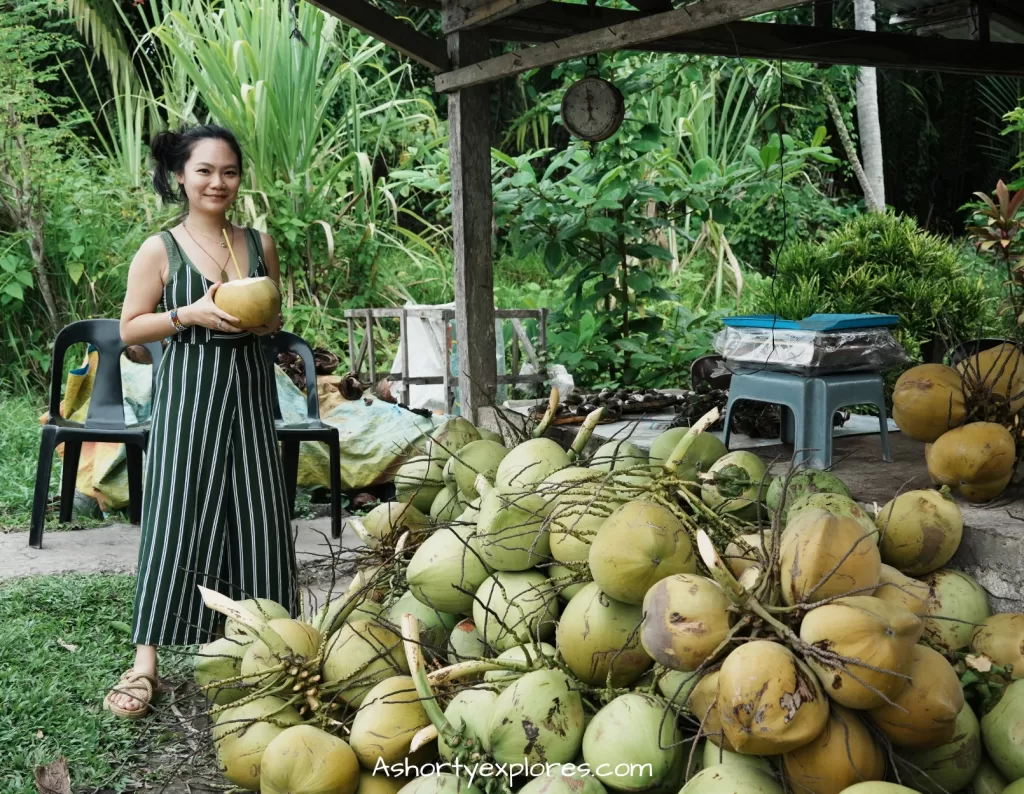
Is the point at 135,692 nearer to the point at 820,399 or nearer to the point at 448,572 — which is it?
the point at 448,572

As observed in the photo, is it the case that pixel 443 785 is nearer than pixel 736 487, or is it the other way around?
pixel 443 785

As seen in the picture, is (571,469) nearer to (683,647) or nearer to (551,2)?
(683,647)

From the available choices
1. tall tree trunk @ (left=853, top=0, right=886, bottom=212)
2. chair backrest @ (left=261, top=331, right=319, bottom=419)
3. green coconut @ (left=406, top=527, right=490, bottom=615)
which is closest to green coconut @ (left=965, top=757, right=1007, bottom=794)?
green coconut @ (left=406, top=527, right=490, bottom=615)

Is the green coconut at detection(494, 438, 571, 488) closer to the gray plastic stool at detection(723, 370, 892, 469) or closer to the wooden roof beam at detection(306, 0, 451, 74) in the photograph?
the gray plastic stool at detection(723, 370, 892, 469)

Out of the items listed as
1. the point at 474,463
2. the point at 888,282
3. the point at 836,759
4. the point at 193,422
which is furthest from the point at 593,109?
the point at 836,759

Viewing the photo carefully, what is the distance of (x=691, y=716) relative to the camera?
A: 1.64 meters

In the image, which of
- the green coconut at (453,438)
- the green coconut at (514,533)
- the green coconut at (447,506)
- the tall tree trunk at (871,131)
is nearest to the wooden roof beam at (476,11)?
the green coconut at (453,438)

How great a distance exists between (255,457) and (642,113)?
5536 mm

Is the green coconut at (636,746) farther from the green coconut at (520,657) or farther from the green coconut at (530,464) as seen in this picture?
the green coconut at (530,464)

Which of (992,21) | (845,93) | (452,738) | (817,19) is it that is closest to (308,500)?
(817,19)

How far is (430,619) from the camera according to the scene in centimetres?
216

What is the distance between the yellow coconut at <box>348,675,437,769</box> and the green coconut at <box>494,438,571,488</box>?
1.60 feet

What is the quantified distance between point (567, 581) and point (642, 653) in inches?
Answer: 8.9

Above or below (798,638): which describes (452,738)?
below
